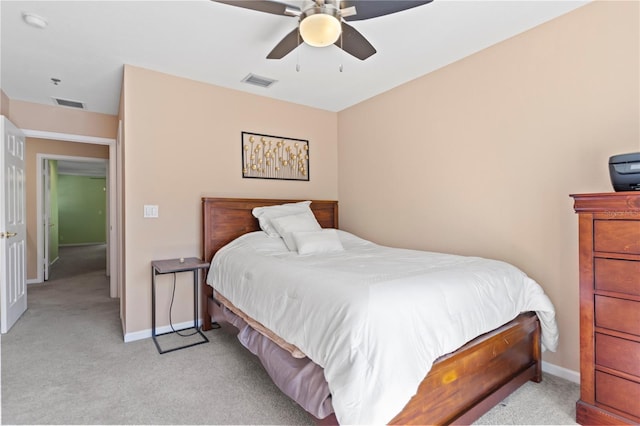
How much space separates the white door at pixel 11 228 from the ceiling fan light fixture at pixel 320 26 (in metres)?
3.21

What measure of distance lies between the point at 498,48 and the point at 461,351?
234cm

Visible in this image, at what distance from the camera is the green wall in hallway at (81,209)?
32.1ft

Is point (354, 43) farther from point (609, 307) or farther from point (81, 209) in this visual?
point (81, 209)

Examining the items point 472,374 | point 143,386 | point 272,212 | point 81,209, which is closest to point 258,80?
point 272,212

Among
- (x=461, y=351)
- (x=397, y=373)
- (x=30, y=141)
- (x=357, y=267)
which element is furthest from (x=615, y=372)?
(x=30, y=141)

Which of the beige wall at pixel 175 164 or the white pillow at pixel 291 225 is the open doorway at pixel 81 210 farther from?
the white pillow at pixel 291 225

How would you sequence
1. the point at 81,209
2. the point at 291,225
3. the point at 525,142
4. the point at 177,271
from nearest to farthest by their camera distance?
the point at 525,142
the point at 177,271
the point at 291,225
the point at 81,209

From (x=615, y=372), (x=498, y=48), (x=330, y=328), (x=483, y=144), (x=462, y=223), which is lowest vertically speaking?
(x=615, y=372)

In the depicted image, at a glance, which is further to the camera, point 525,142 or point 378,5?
point 525,142

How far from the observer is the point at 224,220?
3.27 m

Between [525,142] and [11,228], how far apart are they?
15.9 ft

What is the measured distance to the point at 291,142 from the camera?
392 centimetres

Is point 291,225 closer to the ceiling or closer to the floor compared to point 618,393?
closer to the ceiling

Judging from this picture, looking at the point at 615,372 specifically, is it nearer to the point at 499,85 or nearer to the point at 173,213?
the point at 499,85
